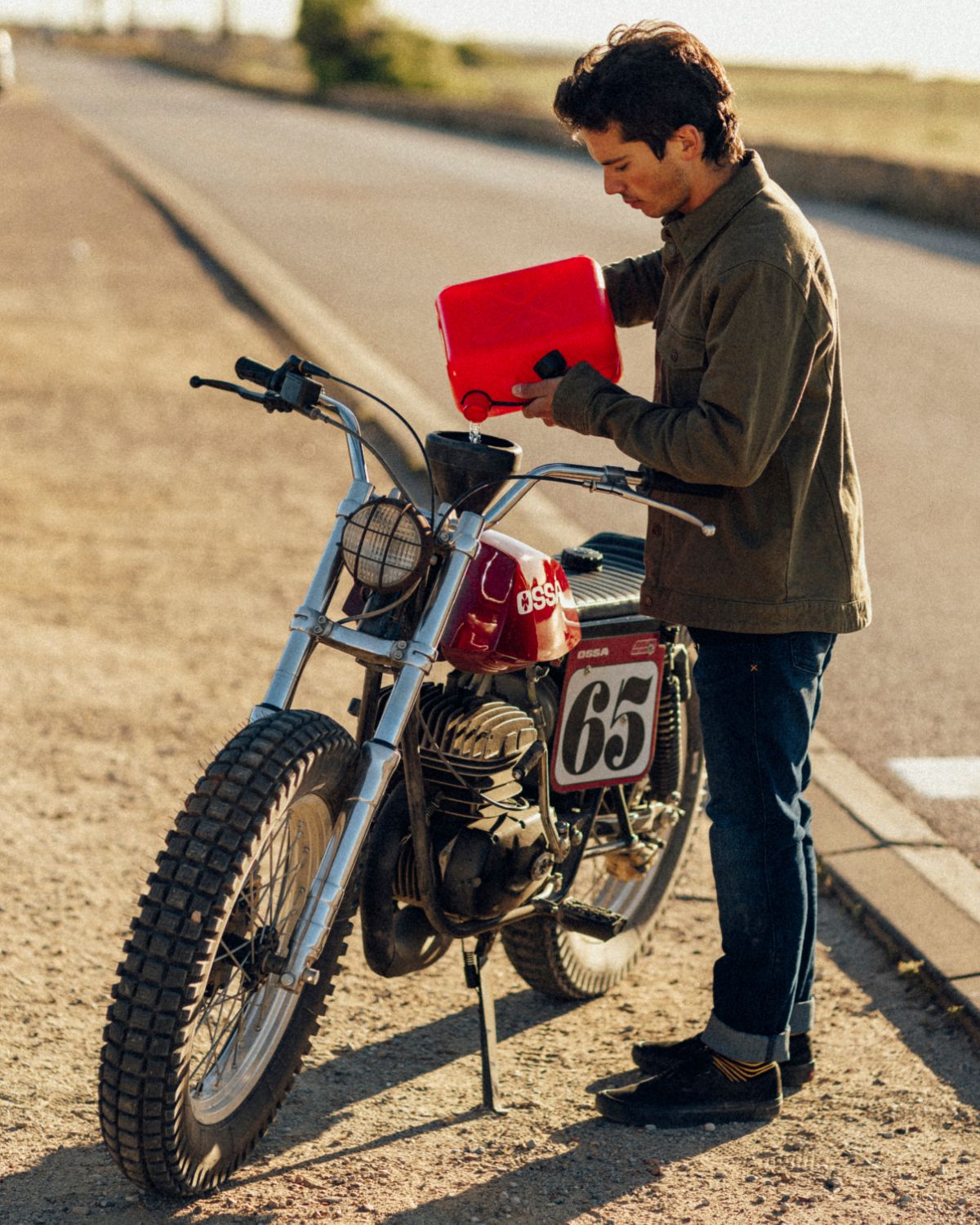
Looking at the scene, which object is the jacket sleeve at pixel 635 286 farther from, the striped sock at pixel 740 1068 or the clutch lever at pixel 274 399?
the striped sock at pixel 740 1068

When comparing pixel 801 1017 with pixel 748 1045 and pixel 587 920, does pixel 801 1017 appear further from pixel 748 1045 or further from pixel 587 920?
pixel 587 920

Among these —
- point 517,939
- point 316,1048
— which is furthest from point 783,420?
point 316,1048

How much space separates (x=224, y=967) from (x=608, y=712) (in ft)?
3.31

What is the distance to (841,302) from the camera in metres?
14.1

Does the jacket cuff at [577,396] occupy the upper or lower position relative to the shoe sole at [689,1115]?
upper

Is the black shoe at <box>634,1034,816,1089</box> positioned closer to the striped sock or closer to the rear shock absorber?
the striped sock

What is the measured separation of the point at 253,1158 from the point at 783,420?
166cm

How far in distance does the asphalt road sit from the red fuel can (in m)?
2.19

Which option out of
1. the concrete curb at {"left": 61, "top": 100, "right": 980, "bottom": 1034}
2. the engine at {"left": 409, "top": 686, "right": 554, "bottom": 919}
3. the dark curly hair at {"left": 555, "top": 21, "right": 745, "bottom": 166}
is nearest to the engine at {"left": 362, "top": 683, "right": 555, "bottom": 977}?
the engine at {"left": 409, "top": 686, "right": 554, "bottom": 919}

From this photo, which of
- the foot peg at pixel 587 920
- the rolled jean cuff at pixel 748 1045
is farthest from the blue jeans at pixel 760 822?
the foot peg at pixel 587 920

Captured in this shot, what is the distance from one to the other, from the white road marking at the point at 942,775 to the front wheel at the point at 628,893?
1.21 metres

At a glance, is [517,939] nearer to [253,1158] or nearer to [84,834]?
[253,1158]

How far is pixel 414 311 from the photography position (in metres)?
12.9

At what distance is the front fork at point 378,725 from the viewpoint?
286cm
